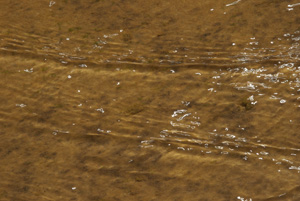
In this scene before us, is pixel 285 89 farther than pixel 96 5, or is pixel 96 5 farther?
pixel 96 5

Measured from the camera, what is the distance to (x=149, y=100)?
2.11 meters

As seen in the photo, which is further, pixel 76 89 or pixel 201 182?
pixel 76 89

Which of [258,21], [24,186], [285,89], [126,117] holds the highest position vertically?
[258,21]

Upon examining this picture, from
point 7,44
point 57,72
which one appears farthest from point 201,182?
point 7,44

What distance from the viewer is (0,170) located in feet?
6.73

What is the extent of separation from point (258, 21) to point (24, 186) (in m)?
1.42

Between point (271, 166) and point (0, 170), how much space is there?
130cm

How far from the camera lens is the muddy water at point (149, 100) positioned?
6.62 feet

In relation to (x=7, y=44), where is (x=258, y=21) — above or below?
above

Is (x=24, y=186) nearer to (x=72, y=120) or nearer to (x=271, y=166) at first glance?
(x=72, y=120)

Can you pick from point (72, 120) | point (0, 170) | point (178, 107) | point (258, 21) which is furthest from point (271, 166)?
point (0, 170)

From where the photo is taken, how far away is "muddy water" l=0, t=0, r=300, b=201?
6.62 feet

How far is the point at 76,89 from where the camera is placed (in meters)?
2.14

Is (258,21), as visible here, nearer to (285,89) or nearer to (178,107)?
(285,89)
